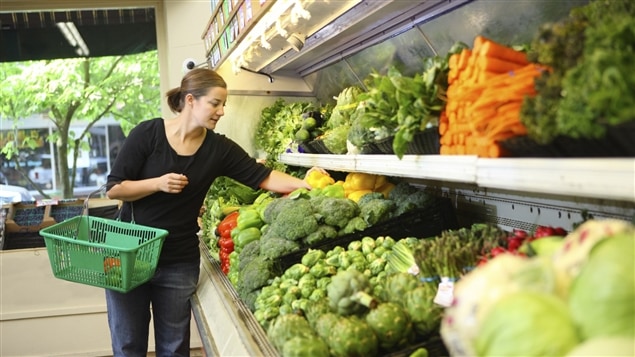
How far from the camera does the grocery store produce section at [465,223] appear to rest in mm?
944

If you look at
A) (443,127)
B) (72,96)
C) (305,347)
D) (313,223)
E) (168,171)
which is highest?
(72,96)

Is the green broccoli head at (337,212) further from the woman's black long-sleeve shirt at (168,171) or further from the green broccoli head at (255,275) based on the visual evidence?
the woman's black long-sleeve shirt at (168,171)

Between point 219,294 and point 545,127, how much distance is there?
1.97 m

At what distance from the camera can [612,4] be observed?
3.77ft

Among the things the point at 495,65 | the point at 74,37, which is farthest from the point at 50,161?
the point at 495,65

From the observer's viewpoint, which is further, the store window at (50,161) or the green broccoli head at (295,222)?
the store window at (50,161)

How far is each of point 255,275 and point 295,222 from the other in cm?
32

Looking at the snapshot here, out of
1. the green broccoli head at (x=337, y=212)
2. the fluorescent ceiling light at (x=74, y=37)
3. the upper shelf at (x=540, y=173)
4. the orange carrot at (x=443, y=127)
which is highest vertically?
the fluorescent ceiling light at (x=74, y=37)

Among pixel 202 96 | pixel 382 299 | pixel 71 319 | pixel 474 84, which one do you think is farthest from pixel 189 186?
pixel 71 319

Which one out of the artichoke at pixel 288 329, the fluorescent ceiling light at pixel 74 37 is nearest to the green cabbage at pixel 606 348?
the artichoke at pixel 288 329

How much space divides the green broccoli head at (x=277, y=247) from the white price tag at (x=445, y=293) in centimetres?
93

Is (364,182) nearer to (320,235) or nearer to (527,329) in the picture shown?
(320,235)

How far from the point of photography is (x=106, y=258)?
8.40 feet

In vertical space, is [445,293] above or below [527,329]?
below
